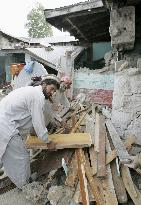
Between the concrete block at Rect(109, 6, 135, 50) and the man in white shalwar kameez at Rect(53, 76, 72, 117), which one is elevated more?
the concrete block at Rect(109, 6, 135, 50)

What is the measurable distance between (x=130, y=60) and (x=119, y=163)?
2.13m

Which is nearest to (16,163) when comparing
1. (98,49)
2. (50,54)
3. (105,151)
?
(105,151)

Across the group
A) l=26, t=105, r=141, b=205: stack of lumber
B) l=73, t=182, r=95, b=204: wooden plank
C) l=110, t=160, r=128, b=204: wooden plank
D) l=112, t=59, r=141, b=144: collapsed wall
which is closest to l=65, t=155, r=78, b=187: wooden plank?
l=26, t=105, r=141, b=205: stack of lumber

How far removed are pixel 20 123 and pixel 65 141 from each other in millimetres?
801

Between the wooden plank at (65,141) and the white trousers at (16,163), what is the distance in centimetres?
20

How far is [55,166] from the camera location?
483 cm

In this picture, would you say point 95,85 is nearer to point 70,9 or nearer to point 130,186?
point 70,9

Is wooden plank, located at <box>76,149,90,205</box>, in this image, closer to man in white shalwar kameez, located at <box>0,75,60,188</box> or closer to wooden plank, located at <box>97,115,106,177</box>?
wooden plank, located at <box>97,115,106,177</box>

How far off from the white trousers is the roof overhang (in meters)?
3.83

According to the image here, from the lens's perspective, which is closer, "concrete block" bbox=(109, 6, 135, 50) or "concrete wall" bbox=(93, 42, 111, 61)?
"concrete block" bbox=(109, 6, 135, 50)

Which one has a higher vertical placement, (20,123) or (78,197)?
(20,123)

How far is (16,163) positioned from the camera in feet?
15.7

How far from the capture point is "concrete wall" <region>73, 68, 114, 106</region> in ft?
31.2

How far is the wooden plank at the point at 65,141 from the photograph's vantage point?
4809 millimetres
